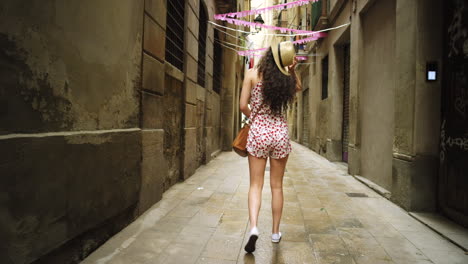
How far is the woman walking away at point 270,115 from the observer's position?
9.31ft

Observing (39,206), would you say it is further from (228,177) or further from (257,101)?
(228,177)

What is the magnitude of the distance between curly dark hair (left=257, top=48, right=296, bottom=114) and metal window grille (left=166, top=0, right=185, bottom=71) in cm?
298

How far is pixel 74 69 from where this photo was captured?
245 cm

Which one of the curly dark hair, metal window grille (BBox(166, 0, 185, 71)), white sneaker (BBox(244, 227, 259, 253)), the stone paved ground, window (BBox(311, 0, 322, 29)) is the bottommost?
the stone paved ground

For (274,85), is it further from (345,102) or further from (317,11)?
(317,11)

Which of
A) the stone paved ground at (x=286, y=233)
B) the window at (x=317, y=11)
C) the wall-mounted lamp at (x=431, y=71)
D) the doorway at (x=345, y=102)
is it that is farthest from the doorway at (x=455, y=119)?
the window at (x=317, y=11)

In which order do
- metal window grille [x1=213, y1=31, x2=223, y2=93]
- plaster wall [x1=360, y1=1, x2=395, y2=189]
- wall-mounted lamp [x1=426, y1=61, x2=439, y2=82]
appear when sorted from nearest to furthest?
wall-mounted lamp [x1=426, y1=61, x2=439, y2=82]
plaster wall [x1=360, y1=1, x2=395, y2=189]
metal window grille [x1=213, y1=31, x2=223, y2=93]

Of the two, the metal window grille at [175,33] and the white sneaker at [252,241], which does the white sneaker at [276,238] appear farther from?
the metal window grille at [175,33]

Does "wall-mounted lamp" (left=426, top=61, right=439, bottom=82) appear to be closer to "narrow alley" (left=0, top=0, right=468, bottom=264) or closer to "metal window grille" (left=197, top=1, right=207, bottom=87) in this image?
"narrow alley" (left=0, top=0, right=468, bottom=264)

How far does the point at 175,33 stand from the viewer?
584 centimetres

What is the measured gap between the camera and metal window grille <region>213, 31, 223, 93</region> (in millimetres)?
11328

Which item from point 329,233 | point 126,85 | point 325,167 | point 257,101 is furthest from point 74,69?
point 325,167

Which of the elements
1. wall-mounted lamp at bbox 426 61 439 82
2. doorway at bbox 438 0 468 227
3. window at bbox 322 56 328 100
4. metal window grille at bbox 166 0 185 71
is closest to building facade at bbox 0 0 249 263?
metal window grille at bbox 166 0 185 71

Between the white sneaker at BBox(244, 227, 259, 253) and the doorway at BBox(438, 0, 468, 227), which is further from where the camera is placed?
the doorway at BBox(438, 0, 468, 227)
